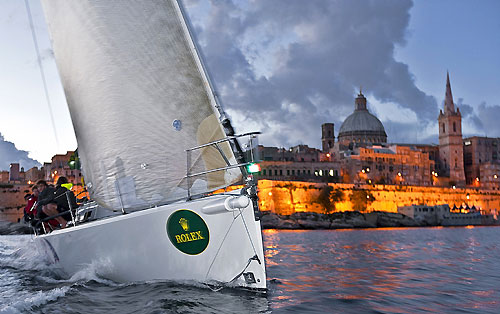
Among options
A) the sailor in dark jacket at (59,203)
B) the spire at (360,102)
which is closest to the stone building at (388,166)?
the spire at (360,102)

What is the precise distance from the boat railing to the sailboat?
15 millimetres

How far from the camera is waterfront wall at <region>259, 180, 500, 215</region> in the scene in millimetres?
59438

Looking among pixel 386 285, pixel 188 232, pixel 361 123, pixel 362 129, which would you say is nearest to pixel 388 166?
pixel 362 129

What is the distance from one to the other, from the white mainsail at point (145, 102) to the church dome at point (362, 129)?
84777mm

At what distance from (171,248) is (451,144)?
88.9 m

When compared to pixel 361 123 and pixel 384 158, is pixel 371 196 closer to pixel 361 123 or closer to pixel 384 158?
pixel 384 158

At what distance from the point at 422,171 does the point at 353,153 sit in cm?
1268

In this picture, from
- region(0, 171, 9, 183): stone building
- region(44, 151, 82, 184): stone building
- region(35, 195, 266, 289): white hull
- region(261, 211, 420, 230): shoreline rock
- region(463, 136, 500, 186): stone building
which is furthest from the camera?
region(463, 136, 500, 186): stone building

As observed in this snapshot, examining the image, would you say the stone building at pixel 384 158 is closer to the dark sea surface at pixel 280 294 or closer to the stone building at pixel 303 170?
the stone building at pixel 303 170

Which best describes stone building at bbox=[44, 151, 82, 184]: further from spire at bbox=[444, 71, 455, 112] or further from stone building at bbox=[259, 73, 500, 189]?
spire at bbox=[444, 71, 455, 112]

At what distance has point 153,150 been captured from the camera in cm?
722

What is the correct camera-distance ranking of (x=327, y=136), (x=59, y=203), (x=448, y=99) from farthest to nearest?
1. (x=327, y=136)
2. (x=448, y=99)
3. (x=59, y=203)

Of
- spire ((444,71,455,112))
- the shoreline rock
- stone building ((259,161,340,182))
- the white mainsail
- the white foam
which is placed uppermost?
spire ((444,71,455,112))

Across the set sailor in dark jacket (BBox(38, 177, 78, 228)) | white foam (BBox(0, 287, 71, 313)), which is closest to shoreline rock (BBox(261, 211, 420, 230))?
sailor in dark jacket (BBox(38, 177, 78, 228))
